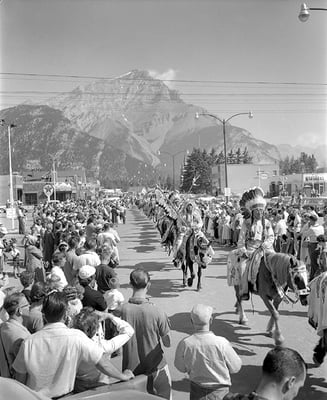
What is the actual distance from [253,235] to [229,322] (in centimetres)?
175

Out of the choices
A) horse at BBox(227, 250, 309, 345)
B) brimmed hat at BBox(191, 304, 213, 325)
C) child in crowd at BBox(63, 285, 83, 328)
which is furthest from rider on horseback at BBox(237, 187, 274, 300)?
brimmed hat at BBox(191, 304, 213, 325)

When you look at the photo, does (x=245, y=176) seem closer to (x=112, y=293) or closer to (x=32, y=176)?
(x=32, y=176)

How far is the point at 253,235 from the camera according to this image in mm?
8359

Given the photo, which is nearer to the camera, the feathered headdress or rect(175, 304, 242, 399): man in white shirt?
rect(175, 304, 242, 399): man in white shirt

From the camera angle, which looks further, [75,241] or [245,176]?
[245,176]

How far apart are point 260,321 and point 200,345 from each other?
191 inches

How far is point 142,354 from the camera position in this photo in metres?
4.41

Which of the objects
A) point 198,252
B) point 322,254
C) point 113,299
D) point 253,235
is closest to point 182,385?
point 113,299

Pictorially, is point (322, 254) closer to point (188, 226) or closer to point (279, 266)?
point (279, 266)

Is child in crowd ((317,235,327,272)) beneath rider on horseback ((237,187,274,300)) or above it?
beneath

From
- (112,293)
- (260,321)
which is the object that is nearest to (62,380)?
(112,293)

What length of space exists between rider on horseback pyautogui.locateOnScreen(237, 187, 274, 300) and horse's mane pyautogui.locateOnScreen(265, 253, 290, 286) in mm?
485

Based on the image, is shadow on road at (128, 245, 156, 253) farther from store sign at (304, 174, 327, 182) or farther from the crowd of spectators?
store sign at (304, 174, 327, 182)

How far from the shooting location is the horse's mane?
6.88 meters
